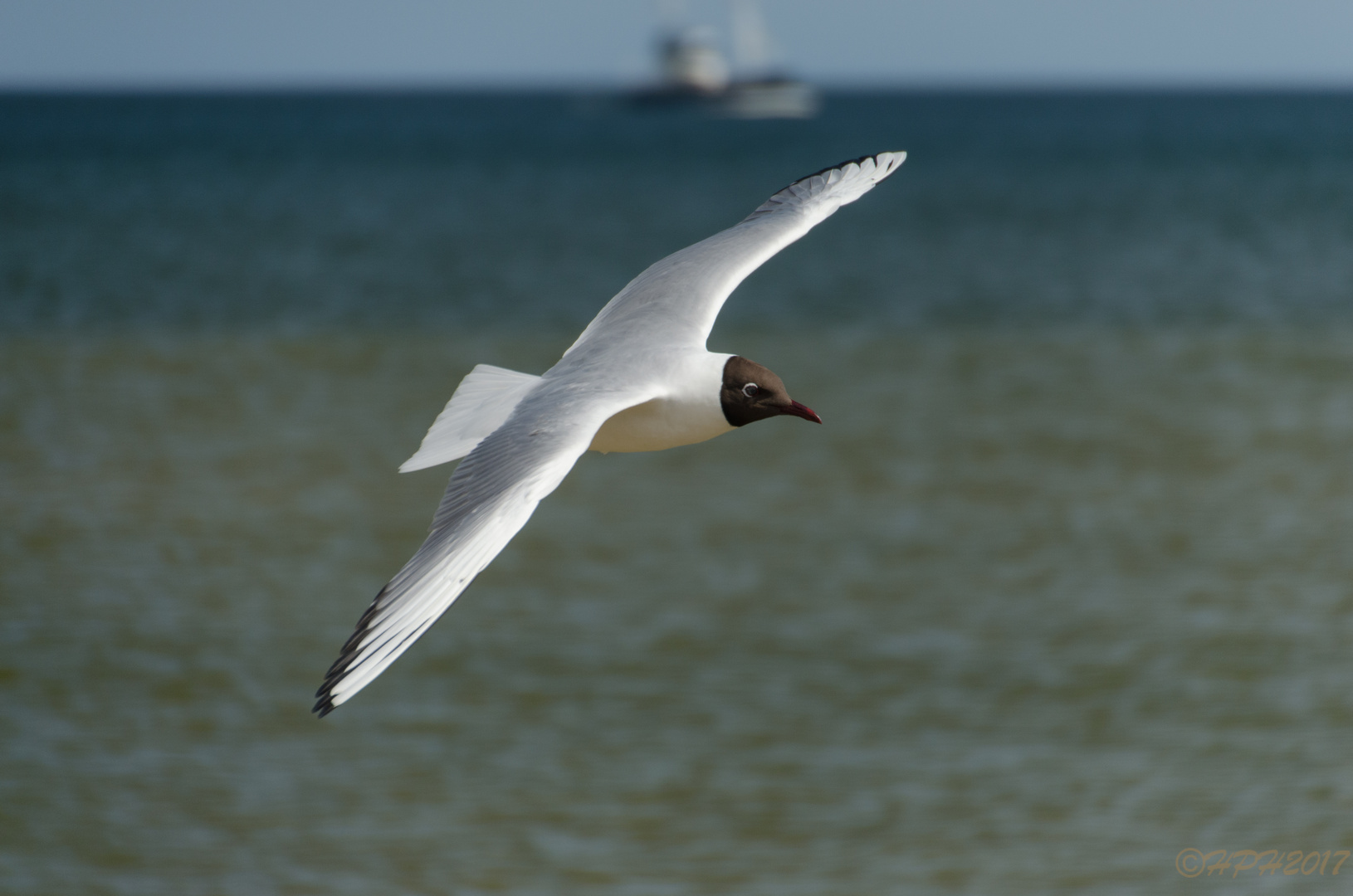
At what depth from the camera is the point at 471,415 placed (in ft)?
18.3

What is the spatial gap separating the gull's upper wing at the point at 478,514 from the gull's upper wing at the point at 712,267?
0.67m

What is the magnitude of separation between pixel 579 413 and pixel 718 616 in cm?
935

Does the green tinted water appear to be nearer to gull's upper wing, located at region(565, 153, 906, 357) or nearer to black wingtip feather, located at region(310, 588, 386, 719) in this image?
gull's upper wing, located at region(565, 153, 906, 357)

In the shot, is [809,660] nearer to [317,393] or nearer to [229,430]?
[229,430]

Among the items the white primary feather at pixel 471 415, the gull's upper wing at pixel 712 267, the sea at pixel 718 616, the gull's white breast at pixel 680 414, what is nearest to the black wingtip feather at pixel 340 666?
the white primary feather at pixel 471 415

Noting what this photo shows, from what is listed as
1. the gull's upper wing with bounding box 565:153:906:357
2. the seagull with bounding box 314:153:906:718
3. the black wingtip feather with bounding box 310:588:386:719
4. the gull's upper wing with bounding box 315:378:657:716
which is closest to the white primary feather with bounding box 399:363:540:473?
the seagull with bounding box 314:153:906:718

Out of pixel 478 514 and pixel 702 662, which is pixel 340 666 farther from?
pixel 702 662

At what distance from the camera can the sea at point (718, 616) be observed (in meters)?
10.4

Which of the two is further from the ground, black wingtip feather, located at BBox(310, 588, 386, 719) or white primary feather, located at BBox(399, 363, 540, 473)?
white primary feather, located at BBox(399, 363, 540, 473)

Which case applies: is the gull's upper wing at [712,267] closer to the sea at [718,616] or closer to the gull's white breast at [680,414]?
the gull's white breast at [680,414]

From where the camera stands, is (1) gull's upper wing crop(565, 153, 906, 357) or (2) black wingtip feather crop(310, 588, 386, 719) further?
(1) gull's upper wing crop(565, 153, 906, 357)

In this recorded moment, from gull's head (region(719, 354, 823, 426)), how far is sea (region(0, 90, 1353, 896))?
18.1 ft

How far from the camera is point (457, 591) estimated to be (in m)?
4.23

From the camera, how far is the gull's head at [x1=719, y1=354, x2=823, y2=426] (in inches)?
203
